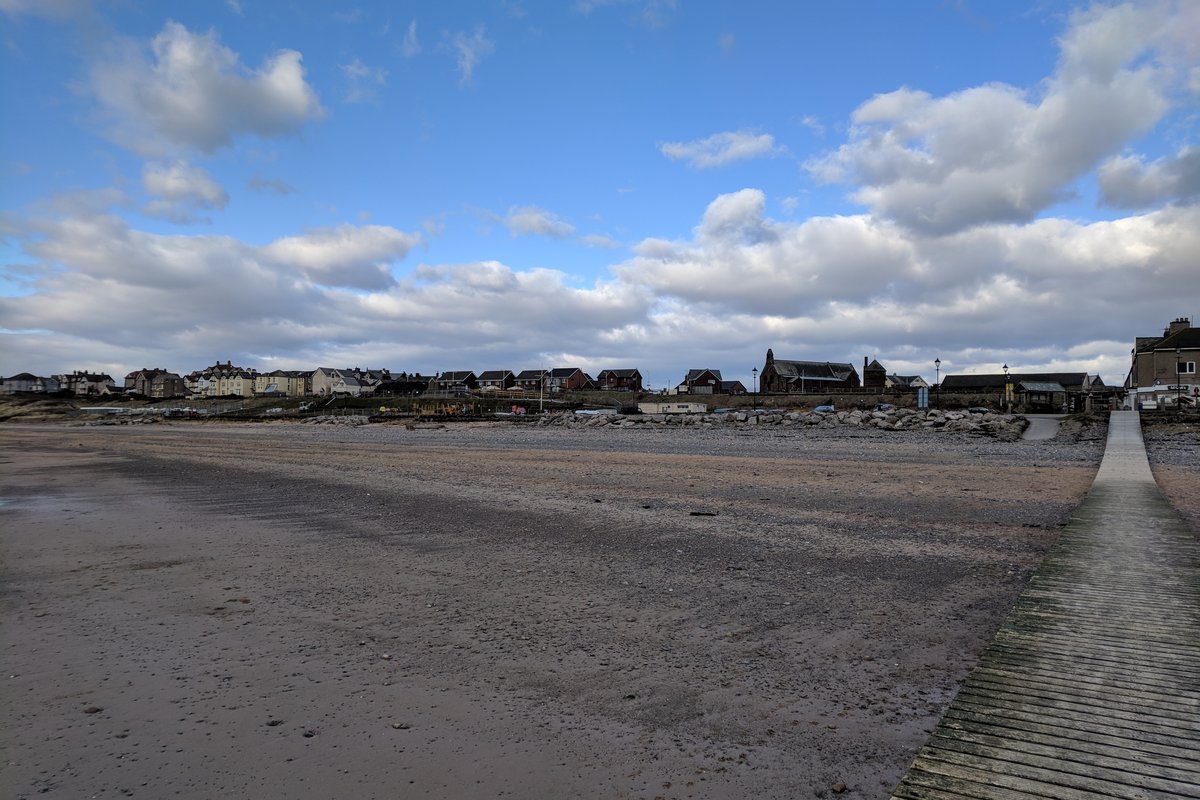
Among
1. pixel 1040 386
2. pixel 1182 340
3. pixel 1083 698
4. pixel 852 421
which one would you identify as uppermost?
pixel 1182 340

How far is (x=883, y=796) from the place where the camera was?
3.67 metres


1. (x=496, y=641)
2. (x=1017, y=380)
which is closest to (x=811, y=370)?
(x=1017, y=380)

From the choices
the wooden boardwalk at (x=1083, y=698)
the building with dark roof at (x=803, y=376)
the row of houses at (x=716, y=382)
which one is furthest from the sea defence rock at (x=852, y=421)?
the building with dark roof at (x=803, y=376)

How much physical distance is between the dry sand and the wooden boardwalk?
1.55 ft

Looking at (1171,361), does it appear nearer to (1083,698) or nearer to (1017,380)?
(1017,380)

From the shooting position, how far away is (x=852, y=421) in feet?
158

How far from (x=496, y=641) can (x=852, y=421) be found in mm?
46360

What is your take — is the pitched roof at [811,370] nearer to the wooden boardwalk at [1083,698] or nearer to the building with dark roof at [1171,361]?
the building with dark roof at [1171,361]

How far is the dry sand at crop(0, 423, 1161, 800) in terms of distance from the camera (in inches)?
159

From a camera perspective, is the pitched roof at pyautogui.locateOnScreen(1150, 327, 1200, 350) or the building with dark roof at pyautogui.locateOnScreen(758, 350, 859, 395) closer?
the pitched roof at pyautogui.locateOnScreen(1150, 327, 1200, 350)

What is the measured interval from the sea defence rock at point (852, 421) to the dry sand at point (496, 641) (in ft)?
87.9

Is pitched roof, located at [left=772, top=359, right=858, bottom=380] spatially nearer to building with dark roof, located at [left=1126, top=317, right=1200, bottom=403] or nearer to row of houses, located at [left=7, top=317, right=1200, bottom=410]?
row of houses, located at [left=7, top=317, right=1200, bottom=410]

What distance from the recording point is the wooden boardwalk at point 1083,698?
3.27 metres

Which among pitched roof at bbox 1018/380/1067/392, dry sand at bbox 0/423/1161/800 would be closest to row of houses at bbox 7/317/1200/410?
pitched roof at bbox 1018/380/1067/392
